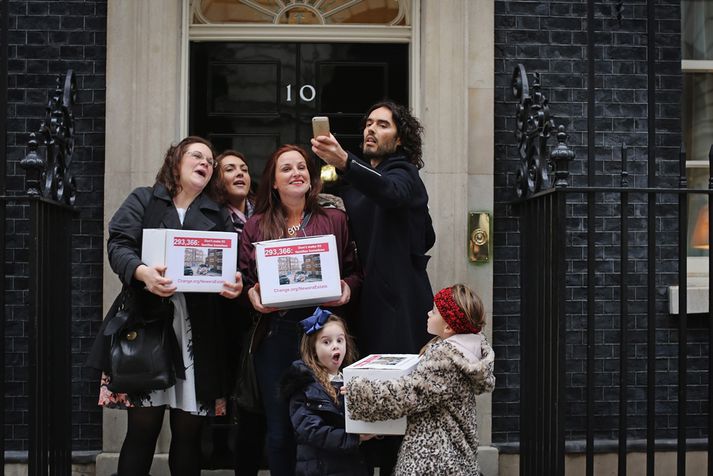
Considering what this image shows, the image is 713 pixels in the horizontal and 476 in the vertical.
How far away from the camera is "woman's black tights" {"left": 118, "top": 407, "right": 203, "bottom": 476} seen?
4.68m

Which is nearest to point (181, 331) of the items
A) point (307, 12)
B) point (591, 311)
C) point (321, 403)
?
point (321, 403)

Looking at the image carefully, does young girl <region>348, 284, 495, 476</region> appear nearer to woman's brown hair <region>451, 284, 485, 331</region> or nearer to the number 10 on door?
woman's brown hair <region>451, 284, 485, 331</region>

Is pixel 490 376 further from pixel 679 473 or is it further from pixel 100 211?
pixel 100 211

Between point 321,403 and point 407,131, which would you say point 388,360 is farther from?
point 407,131

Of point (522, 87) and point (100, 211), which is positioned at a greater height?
point (522, 87)

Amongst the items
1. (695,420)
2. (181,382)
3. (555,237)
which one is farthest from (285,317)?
(695,420)

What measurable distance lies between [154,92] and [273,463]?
263 cm

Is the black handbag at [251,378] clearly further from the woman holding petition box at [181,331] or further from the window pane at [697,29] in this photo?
the window pane at [697,29]

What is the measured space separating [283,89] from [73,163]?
4.82 ft

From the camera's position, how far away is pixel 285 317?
15.1ft

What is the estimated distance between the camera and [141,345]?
14.8 feet

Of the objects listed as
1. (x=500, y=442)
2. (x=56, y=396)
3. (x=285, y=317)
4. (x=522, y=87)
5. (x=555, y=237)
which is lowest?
(x=500, y=442)

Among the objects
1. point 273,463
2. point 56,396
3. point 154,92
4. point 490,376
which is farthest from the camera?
point 154,92

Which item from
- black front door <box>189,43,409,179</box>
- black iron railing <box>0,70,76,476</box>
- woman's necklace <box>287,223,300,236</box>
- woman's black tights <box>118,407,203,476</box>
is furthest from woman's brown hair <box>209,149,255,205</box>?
black front door <box>189,43,409,179</box>
